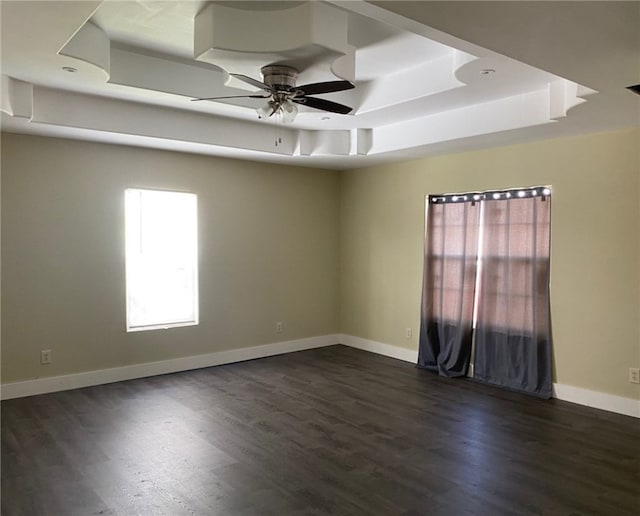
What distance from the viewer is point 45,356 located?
4820 millimetres

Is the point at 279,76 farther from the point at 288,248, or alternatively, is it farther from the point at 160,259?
the point at 288,248

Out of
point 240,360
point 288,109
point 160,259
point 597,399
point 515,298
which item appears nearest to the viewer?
point 288,109

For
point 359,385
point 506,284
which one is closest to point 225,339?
point 359,385

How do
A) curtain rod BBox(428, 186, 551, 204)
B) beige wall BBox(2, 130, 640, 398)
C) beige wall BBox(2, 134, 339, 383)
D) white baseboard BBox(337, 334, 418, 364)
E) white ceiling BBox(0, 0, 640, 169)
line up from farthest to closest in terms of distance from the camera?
white baseboard BBox(337, 334, 418, 364) < curtain rod BBox(428, 186, 551, 204) < beige wall BBox(2, 134, 339, 383) < beige wall BBox(2, 130, 640, 398) < white ceiling BBox(0, 0, 640, 169)

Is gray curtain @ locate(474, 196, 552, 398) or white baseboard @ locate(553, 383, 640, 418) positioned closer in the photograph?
white baseboard @ locate(553, 383, 640, 418)

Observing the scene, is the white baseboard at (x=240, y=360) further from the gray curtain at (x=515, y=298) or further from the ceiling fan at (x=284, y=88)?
the ceiling fan at (x=284, y=88)

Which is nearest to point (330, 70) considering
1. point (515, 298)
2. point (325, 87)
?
point (325, 87)

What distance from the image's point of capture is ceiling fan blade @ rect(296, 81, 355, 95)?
2938 millimetres

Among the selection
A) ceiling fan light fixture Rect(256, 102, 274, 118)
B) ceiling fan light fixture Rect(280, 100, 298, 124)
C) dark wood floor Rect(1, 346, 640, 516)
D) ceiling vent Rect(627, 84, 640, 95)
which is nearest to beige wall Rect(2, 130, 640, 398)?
dark wood floor Rect(1, 346, 640, 516)

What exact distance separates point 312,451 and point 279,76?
2.49 meters

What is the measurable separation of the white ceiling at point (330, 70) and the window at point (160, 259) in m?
0.73

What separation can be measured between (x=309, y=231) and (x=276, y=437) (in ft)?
11.4

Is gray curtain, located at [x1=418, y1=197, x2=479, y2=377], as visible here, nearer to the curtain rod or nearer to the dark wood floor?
the curtain rod

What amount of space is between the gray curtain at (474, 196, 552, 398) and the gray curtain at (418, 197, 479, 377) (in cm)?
14
